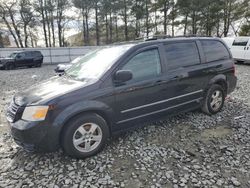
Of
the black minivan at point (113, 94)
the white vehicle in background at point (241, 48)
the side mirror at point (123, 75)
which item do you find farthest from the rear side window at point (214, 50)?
the white vehicle in background at point (241, 48)

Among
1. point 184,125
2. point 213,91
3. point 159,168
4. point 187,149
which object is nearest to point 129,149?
point 159,168

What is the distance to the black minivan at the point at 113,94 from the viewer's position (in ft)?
9.22

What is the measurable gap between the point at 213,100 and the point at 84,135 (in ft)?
9.60

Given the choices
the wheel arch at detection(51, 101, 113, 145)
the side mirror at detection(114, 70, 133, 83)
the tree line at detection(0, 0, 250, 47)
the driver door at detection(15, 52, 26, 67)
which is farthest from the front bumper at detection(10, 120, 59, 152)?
the tree line at detection(0, 0, 250, 47)

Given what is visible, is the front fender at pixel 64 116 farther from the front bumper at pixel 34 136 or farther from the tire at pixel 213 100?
the tire at pixel 213 100

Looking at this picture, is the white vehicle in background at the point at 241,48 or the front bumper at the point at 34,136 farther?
the white vehicle in background at the point at 241,48

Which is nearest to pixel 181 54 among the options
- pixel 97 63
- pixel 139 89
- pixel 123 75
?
pixel 139 89

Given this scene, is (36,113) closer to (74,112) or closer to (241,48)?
(74,112)

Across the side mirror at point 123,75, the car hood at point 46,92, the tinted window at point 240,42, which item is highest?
the tinted window at point 240,42

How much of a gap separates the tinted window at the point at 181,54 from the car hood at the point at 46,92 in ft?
5.23

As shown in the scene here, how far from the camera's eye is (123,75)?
308cm

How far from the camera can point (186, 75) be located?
154 inches

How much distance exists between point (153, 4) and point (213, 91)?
1004 inches

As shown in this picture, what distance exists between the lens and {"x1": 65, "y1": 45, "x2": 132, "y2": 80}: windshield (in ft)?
10.8
